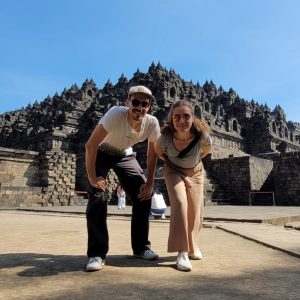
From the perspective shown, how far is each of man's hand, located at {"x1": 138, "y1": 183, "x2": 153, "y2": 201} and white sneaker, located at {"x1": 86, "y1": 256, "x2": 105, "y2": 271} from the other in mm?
753

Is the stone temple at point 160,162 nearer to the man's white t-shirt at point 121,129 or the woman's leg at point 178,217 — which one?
the man's white t-shirt at point 121,129

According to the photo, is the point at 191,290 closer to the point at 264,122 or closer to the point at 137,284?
the point at 137,284

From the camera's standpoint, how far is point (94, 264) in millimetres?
2793

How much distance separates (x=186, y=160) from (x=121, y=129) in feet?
2.21

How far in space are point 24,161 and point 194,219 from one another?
54.7 feet

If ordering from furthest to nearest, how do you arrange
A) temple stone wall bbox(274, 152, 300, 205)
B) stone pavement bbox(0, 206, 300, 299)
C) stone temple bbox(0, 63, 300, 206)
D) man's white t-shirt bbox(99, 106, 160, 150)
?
stone temple bbox(0, 63, 300, 206), temple stone wall bbox(274, 152, 300, 205), man's white t-shirt bbox(99, 106, 160, 150), stone pavement bbox(0, 206, 300, 299)

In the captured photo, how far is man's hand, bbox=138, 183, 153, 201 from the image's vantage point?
345cm

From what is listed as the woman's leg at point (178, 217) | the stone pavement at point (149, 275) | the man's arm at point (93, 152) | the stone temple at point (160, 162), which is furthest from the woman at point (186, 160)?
the stone temple at point (160, 162)

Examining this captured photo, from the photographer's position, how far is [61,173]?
64.2 ft

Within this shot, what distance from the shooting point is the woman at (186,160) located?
3.29 meters

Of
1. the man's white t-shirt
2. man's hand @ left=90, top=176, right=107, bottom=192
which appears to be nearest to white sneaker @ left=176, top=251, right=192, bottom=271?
man's hand @ left=90, top=176, right=107, bottom=192

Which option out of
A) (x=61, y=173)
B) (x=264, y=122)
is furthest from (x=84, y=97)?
(x=61, y=173)

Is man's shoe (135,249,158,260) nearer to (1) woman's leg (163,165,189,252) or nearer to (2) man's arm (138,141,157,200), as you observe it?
(1) woman's leg (163,165,189,252)

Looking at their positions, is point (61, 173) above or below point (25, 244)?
above
